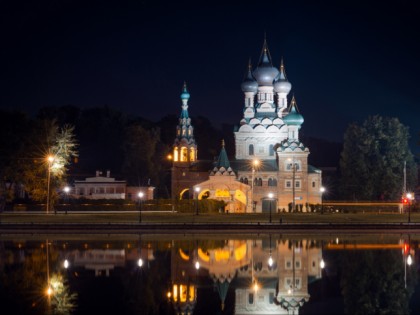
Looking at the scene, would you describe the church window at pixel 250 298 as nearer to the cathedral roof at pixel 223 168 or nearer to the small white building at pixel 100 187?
the cathedral roof at pixel 223 168

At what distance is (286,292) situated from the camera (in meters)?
29.3

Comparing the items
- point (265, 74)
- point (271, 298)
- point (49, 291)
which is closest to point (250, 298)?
point (271, 298)

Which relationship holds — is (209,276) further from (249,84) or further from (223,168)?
(249,84)

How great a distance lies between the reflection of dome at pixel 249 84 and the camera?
101 meters

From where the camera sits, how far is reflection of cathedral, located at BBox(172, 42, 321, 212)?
92.7 m

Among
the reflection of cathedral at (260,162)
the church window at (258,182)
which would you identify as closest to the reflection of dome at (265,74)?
the reflection of cathedral at (260,162)

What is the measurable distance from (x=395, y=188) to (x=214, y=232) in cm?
4387

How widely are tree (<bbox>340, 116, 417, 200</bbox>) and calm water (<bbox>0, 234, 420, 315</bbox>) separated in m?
47.3

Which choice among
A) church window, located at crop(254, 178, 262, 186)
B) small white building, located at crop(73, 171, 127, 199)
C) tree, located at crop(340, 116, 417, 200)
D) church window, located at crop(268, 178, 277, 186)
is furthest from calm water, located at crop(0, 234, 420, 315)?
small white building, located at crop(73, 171, 127, 199)

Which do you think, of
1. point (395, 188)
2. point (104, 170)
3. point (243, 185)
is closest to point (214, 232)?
point (243, 185)

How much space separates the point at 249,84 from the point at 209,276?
69.2 metres

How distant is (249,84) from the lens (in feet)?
331

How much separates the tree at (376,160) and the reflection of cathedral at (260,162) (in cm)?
475

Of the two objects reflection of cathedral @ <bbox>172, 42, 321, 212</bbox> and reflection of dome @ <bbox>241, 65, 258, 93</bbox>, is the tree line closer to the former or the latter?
reflection of cathedral @ <bbox>172, 42, 321, 212</bbox>
